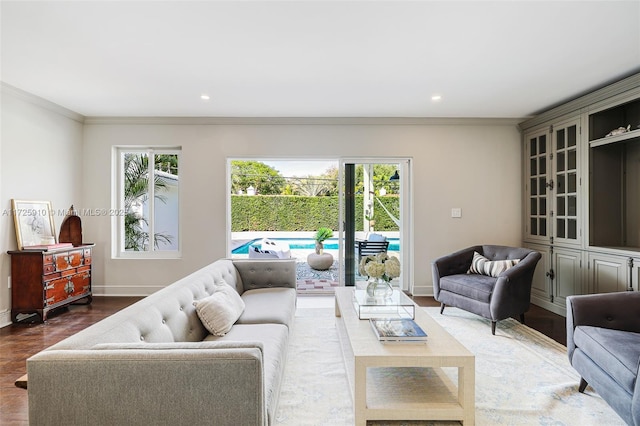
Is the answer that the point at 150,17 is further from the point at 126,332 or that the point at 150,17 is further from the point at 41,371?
the point at 41,371

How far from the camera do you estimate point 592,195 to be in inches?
137

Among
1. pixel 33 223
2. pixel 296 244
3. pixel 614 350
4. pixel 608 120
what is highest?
pixel 608 120

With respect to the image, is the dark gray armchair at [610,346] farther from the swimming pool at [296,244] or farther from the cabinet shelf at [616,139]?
the swimming pool at [296,244]

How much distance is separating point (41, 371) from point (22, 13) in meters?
2.38

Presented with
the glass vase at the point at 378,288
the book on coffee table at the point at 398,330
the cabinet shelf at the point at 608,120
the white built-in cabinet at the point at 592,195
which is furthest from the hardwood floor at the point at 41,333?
the cabinet shelf at the point at 608,120

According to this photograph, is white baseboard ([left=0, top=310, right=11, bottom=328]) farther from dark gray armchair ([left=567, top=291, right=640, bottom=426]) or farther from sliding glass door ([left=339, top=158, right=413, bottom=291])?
dark gray armchair ([left=567, top=291, right=640, bottom=426])

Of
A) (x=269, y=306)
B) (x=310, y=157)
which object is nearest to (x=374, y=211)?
(x=310, y=157)

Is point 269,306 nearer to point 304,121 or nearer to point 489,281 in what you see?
point 489,281

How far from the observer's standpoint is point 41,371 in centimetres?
112

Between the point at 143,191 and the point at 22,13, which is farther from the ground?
the point at 22,13

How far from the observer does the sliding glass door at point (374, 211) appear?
464 centimetres

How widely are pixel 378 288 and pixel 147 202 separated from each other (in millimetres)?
3677

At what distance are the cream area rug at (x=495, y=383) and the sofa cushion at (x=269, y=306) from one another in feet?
1.22

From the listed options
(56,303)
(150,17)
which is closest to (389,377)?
(150,17)
